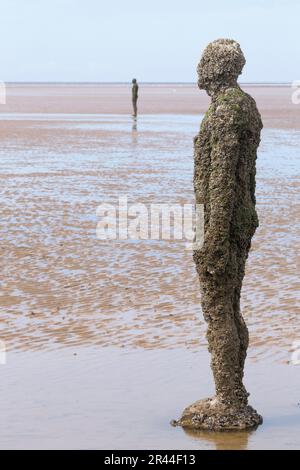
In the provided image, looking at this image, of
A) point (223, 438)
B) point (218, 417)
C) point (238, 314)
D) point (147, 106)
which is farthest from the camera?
point (147, 106)

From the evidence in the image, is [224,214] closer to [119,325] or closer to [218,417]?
[218,417]

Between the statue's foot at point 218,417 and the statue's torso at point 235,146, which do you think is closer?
the statue's torso at point 235,146

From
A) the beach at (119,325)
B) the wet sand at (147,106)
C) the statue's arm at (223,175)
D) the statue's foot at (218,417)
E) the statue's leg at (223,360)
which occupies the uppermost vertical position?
the statue's arm at (223,175)

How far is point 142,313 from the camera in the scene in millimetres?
10047

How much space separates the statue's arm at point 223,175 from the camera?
656 centimetres

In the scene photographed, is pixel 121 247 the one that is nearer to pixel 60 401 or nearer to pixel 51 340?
pixel 51 340

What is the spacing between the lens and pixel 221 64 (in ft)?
22.2

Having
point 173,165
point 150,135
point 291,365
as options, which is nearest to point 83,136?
point 150,135

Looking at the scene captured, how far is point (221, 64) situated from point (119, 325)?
11.4ft

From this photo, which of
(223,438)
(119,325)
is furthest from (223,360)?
(119,325)

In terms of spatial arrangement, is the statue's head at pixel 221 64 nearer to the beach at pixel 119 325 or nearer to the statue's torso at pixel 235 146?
the statue's torso at pixel 235 146

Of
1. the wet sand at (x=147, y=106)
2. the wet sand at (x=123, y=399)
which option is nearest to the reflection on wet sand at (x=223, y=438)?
the wet sand at (x=123, y=399)

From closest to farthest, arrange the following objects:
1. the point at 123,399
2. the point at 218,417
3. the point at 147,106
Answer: the point at 218,417
the point at 123,399
the point at 147,106

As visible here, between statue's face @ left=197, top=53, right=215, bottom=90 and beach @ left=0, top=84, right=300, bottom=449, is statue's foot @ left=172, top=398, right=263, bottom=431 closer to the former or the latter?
beach @ left=0, top=84, right=300, bottom=449
